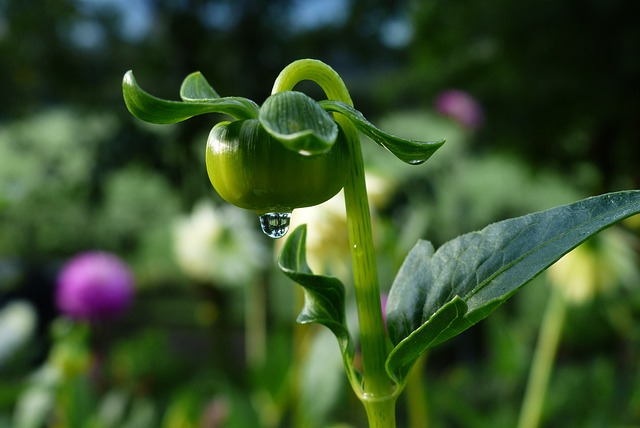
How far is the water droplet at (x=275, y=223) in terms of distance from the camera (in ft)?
0.56

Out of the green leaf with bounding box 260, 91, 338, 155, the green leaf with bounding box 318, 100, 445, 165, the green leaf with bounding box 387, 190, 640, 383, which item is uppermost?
the green leaf with bounding box 260, 91, 338, 155

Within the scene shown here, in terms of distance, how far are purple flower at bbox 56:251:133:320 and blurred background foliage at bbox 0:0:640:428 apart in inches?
5.7

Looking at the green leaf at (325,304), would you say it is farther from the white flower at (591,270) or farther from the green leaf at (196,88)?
the white flower at (591,270)

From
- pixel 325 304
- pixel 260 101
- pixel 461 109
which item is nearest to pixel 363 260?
pixel 325 304

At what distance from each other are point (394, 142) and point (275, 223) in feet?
0.14

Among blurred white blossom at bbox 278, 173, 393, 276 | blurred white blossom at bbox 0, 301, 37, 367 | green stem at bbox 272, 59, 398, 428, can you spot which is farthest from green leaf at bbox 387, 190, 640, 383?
blurred white blossom at bbox 0, 301, 37, 367

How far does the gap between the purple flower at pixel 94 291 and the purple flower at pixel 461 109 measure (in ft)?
4.62

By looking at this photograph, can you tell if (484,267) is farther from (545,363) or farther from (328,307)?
(545,363)

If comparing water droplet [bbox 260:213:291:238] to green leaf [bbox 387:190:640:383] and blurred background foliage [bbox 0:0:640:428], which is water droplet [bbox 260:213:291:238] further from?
blurred background foliage [bbox 0:0:640:428]

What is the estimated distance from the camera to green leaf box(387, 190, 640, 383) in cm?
16

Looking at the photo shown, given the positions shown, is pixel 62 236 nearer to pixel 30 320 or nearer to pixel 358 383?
pixel 30 320

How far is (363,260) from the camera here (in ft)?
0.55

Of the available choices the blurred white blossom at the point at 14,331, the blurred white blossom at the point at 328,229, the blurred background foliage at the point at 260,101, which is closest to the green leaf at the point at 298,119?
the blurred white blossom at the point at 328,229

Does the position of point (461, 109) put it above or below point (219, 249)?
below
